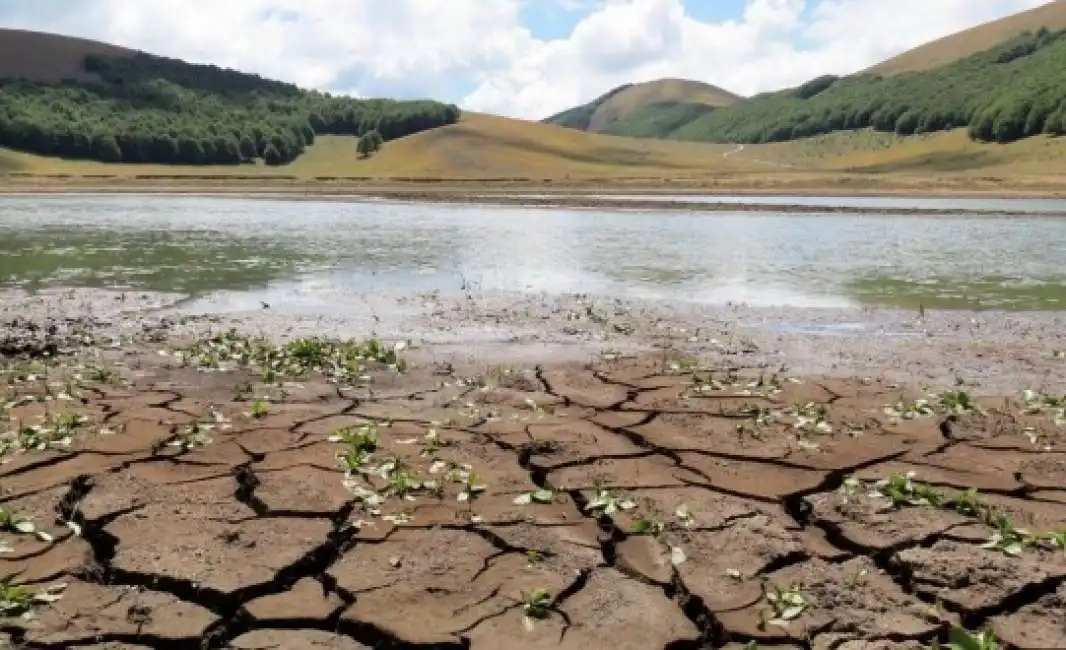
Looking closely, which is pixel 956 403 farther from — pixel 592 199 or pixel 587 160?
pixel 587 160

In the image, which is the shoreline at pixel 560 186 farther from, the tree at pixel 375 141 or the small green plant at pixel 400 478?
the small green plant at pixel 400 478

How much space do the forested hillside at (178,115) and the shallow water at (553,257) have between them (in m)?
81.2

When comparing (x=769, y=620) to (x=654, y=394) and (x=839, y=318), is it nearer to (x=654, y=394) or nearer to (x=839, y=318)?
(x=654, y=394)

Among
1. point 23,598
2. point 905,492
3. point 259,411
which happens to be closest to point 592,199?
point 259,411

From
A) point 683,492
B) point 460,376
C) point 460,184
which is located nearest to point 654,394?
point 460,376

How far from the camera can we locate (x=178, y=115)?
135375mm

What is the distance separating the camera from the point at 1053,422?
7.14m

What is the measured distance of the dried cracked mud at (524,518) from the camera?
159 inches

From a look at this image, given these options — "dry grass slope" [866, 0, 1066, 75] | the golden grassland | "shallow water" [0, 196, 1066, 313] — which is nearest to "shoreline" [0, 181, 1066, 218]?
the golden grassland

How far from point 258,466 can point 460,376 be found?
311 centimetres

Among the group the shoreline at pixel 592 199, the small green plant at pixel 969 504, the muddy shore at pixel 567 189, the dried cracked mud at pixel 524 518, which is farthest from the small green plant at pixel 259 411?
the muddy shore at pixel 567 189

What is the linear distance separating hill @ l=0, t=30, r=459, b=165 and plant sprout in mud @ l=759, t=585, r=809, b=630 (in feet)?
378

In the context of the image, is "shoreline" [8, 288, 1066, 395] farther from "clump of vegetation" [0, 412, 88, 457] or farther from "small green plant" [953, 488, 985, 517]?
"clump of vegetation" [0, 412, 88, 457]

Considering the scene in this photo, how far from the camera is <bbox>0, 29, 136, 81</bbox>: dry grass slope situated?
463 ft
